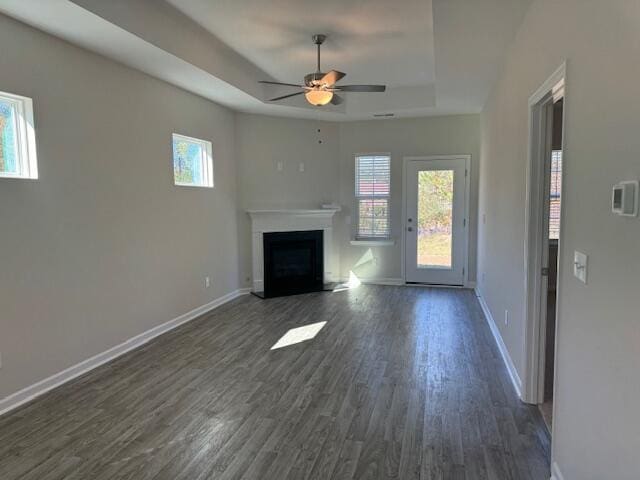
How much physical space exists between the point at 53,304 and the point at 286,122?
14.0 ft

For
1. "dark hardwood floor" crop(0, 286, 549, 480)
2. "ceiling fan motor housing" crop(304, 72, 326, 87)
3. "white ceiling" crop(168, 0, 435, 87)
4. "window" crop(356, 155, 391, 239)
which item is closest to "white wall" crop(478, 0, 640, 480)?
"dark hardwood floor" crop(0, 286, 549, 480)

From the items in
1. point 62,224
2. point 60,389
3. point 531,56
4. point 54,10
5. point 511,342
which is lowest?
point 60,389

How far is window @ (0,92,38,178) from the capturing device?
112 inches

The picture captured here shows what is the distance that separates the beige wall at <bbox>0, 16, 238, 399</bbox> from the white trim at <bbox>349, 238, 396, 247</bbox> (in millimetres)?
2777

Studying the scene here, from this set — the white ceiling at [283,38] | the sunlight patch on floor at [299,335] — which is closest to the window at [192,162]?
the white ceiling at [283,38]

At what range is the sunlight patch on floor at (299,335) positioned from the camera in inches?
160

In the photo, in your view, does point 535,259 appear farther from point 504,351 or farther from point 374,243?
point 374,243

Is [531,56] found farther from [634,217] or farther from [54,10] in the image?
[54,10]

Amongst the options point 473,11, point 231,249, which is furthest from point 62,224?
point 473,11

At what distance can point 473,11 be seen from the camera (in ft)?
9.11

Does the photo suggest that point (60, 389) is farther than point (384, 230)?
No

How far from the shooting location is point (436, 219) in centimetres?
646

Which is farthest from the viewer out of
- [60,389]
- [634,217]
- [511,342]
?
[511,342]

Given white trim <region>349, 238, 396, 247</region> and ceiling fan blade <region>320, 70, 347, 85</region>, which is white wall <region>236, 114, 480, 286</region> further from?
ceiling fan blade <region>320, 70, 347, 85</region>
